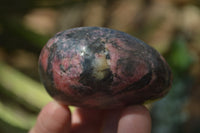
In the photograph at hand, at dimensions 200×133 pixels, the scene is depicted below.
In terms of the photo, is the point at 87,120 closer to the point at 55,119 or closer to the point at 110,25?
the point at 55,119

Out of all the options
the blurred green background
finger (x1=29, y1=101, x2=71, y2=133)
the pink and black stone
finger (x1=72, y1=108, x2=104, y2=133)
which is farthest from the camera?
the blurred green background

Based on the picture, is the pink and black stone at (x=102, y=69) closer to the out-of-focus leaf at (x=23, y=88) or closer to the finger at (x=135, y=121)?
the finger at (x=135, y=121)

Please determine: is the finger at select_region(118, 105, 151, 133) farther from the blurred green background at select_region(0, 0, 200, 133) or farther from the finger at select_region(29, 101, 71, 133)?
the blurred green background at select_region(0, 0, 200, 133)

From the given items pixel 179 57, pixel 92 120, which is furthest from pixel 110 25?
pixel 92 120

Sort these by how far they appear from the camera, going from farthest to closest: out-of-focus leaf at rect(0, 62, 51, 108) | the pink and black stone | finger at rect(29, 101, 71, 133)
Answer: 1. out-of-focus leaf at rect(0, 62, 51, 108)
2. finger at rect(29, 101, 71, 133)
3. the pink and black stone

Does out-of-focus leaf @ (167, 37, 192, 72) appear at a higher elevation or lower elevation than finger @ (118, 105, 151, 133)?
lower

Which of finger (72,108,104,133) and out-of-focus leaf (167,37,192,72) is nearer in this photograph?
finger (72,108,104,133)

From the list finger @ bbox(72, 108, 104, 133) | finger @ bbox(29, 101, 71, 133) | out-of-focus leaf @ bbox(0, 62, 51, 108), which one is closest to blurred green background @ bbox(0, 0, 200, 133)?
out-of-focus leaf @ bbox(0, 62, 51, 108)
